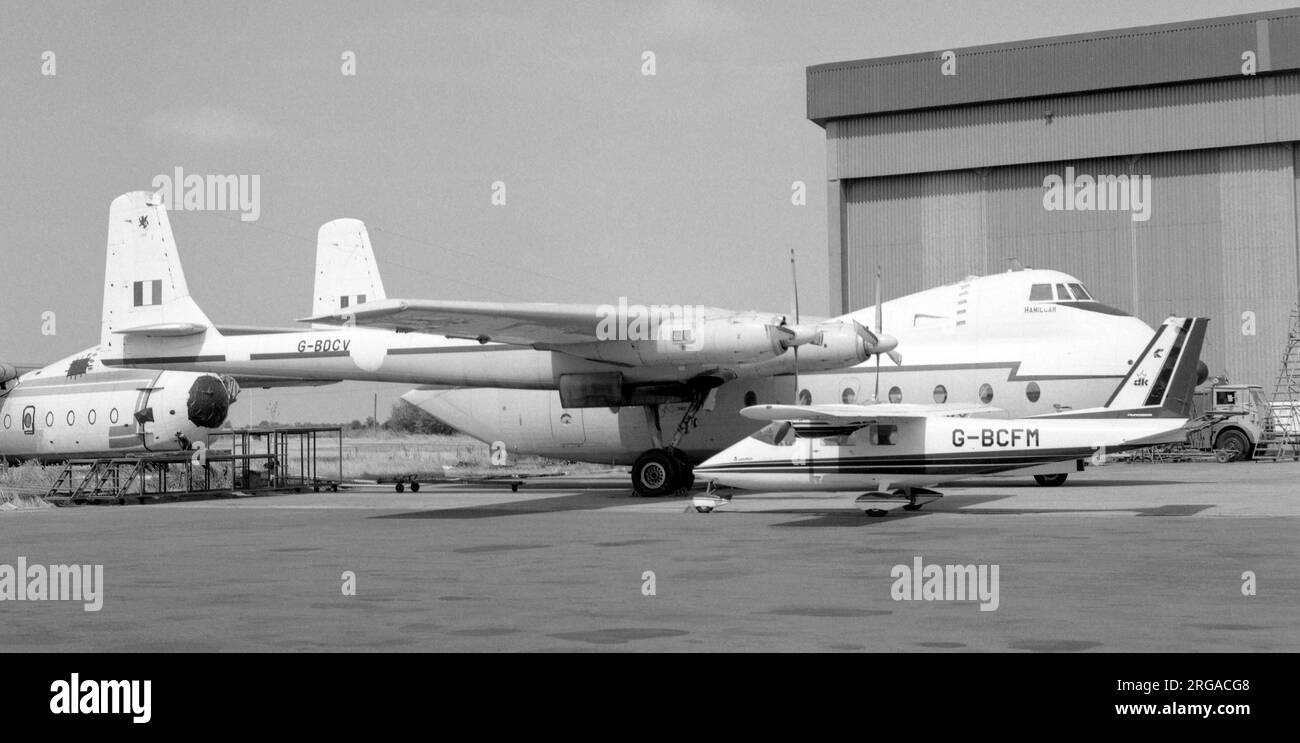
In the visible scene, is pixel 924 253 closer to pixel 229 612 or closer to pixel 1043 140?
pixel 1043 140

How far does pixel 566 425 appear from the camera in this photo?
1249 inches

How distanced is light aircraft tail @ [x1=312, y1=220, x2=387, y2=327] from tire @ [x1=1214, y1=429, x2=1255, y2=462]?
91.6 feet

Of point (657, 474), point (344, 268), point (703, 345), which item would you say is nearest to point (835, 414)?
point (703, 345)

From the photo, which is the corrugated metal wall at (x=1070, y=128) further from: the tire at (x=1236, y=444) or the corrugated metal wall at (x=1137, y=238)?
the tire at (x=1236, y=444)

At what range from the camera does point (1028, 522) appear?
19.6 metres

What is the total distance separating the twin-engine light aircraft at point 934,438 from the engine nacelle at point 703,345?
11.1 ft

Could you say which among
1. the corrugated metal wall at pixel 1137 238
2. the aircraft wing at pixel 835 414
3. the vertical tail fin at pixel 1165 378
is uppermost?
the corrugated metal wall at pixel 1137 238

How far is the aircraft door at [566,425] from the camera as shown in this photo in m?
31.5

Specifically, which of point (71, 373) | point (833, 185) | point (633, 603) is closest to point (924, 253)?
point (833, 185)

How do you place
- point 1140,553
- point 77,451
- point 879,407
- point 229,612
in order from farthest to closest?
point 77,451, point 879,407, point 1140,553, point 229,612

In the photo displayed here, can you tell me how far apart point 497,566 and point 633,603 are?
12.6 feet

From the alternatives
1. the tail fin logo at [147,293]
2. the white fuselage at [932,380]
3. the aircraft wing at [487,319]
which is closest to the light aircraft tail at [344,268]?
the white fuselage at [932,380]
